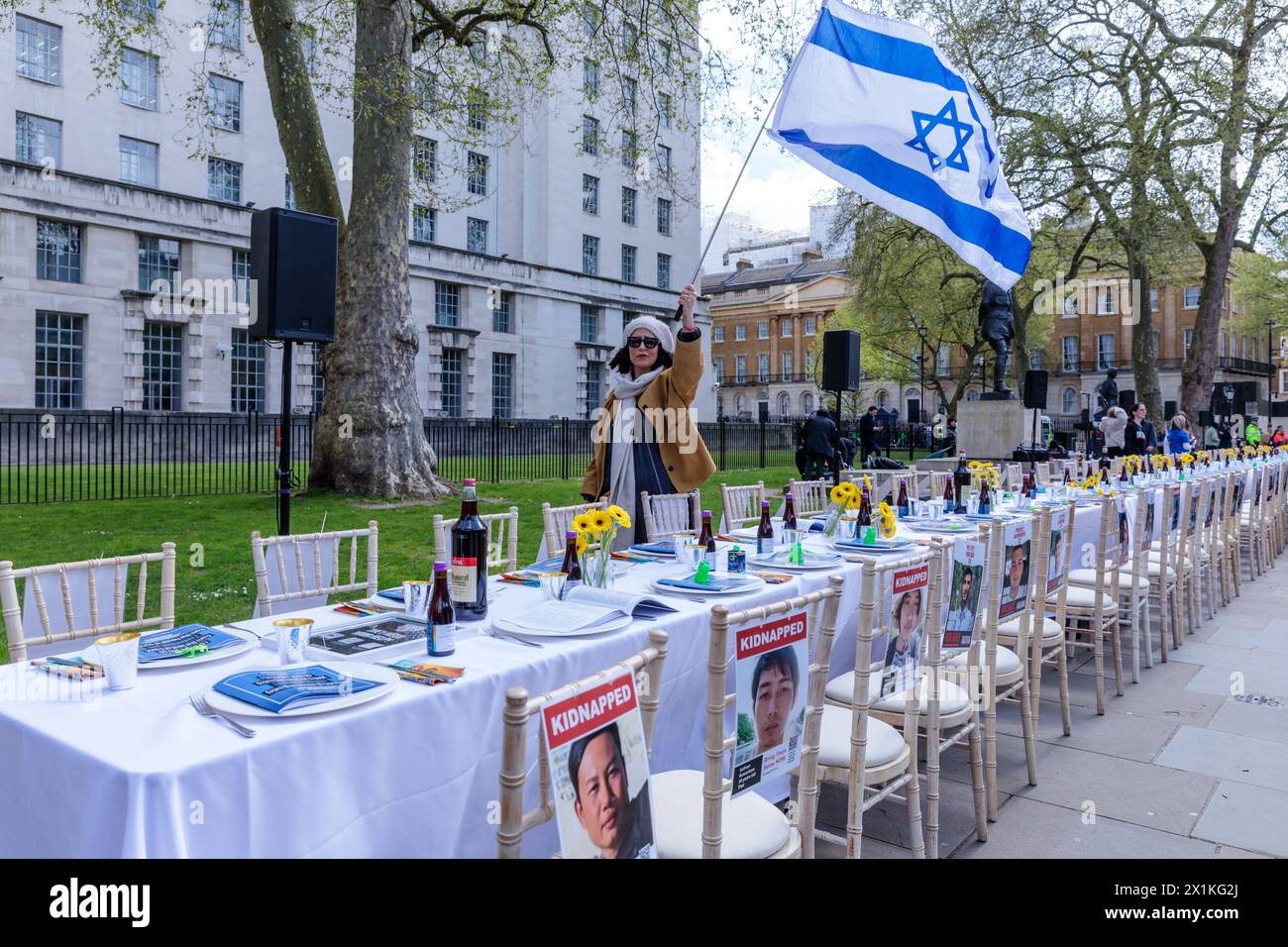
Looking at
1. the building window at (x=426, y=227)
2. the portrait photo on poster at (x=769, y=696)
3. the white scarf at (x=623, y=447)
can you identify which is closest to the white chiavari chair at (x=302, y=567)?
the white scarf at (x=623, y=447)

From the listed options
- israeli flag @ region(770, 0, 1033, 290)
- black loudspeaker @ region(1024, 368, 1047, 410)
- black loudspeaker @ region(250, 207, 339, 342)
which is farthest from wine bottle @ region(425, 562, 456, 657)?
black loudspeaker @ region(1024, 368, 1047, 410)

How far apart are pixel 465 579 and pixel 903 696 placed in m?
1.69

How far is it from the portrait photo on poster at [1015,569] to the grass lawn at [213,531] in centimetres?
501

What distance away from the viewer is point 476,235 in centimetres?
3397

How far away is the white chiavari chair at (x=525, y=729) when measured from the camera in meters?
1.42

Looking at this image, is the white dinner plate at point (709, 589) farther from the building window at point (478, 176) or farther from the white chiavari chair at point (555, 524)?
the building window at point (478, 176)

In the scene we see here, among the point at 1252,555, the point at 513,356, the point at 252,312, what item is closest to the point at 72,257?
the point at 513,356

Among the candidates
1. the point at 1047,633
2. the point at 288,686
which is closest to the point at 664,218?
the point at 1047,633

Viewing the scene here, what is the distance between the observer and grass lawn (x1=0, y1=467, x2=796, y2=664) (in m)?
7.38

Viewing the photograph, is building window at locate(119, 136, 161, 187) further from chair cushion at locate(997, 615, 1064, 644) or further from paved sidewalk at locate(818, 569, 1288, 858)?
paved sidewalk at locate(818, 569, 1288, 858)

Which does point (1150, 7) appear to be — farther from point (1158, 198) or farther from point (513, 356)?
point (513, 356)

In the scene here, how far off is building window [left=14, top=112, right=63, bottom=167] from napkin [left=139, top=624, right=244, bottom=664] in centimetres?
2616

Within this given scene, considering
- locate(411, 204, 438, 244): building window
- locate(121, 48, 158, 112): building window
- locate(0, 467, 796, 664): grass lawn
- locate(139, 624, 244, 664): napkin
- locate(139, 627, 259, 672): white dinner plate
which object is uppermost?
locate(121, 48, 158, 112): building window
